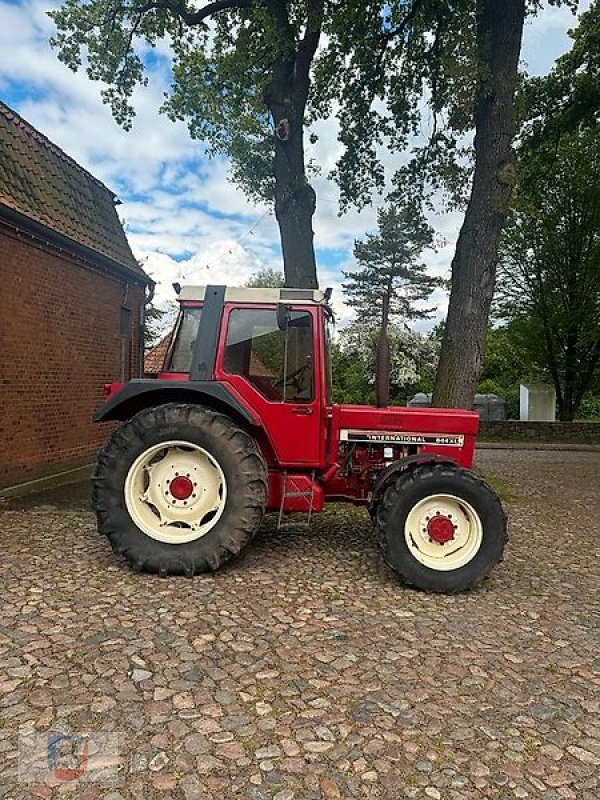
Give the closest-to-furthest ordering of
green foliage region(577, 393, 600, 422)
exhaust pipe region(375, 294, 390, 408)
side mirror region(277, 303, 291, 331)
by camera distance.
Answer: exhaust pipe region(375, 294, 390, 408) < side mirror region(277, 303, 291, 331) < green foliage region(577, 393, 600, 422)

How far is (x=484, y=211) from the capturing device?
7934mm

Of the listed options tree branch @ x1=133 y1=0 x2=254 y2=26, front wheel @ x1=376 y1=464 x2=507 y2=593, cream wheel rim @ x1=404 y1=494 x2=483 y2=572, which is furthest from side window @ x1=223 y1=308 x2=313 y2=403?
tree branch @ x1=133 y1=0 x2=254 y2=26

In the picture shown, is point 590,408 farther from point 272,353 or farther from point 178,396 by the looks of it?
point 178,396

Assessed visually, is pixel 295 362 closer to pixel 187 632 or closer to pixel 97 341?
pixel 187 632

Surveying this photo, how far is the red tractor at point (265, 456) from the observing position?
4273 millimetres

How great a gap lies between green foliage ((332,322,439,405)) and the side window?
1966 centimetres

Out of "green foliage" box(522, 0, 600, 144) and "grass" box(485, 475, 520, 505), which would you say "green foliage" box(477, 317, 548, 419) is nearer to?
"green foliage" box(522, 0, 600, 144)

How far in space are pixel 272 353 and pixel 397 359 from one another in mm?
24191

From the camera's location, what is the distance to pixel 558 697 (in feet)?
9.41

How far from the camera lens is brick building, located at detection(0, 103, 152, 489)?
790 centimetres

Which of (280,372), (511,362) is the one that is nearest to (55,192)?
(280,372)

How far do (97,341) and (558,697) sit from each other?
9197 mm

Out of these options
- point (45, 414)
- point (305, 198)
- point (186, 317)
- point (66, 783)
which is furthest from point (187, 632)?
point (305, 198)

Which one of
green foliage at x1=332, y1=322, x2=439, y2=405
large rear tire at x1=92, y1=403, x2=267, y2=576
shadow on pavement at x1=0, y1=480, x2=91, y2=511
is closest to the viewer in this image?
large rear tire at x1=92, y1=403, x2=267, y2=576
